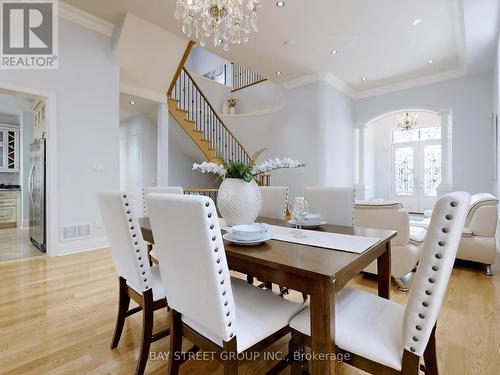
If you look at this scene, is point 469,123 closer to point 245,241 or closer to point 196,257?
point 245,241

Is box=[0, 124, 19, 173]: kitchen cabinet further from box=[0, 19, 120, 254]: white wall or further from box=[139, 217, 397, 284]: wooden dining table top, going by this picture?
box=[139, 217, 397, 284]: wooden dining table top

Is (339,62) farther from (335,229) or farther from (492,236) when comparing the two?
(335,229)

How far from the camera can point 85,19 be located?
3590 mm

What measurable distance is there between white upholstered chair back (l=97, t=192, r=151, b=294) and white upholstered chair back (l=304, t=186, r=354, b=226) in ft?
4.67

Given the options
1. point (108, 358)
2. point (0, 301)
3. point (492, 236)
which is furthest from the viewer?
point (492, 236)

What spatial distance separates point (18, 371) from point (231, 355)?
4.38 ft

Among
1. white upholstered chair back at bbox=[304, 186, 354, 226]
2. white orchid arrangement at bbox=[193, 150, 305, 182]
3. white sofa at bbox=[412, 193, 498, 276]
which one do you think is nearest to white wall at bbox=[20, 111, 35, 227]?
white orchid arrangement at bbox=[193, 150, 305, 182]

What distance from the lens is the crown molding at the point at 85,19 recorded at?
3428mm

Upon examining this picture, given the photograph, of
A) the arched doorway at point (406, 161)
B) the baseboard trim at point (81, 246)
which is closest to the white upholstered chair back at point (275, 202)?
the baseboard trim at point (81, 246)

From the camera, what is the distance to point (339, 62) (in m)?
4.77

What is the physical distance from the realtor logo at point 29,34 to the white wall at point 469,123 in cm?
647

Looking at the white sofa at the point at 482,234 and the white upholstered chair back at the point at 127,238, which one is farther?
the white sofa at the point at 482,234

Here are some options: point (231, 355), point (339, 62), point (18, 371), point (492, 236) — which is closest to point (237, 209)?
point (231, 355)

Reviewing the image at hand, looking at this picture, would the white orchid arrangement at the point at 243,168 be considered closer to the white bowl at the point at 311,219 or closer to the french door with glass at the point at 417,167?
the white bowl at the point at 311,219
